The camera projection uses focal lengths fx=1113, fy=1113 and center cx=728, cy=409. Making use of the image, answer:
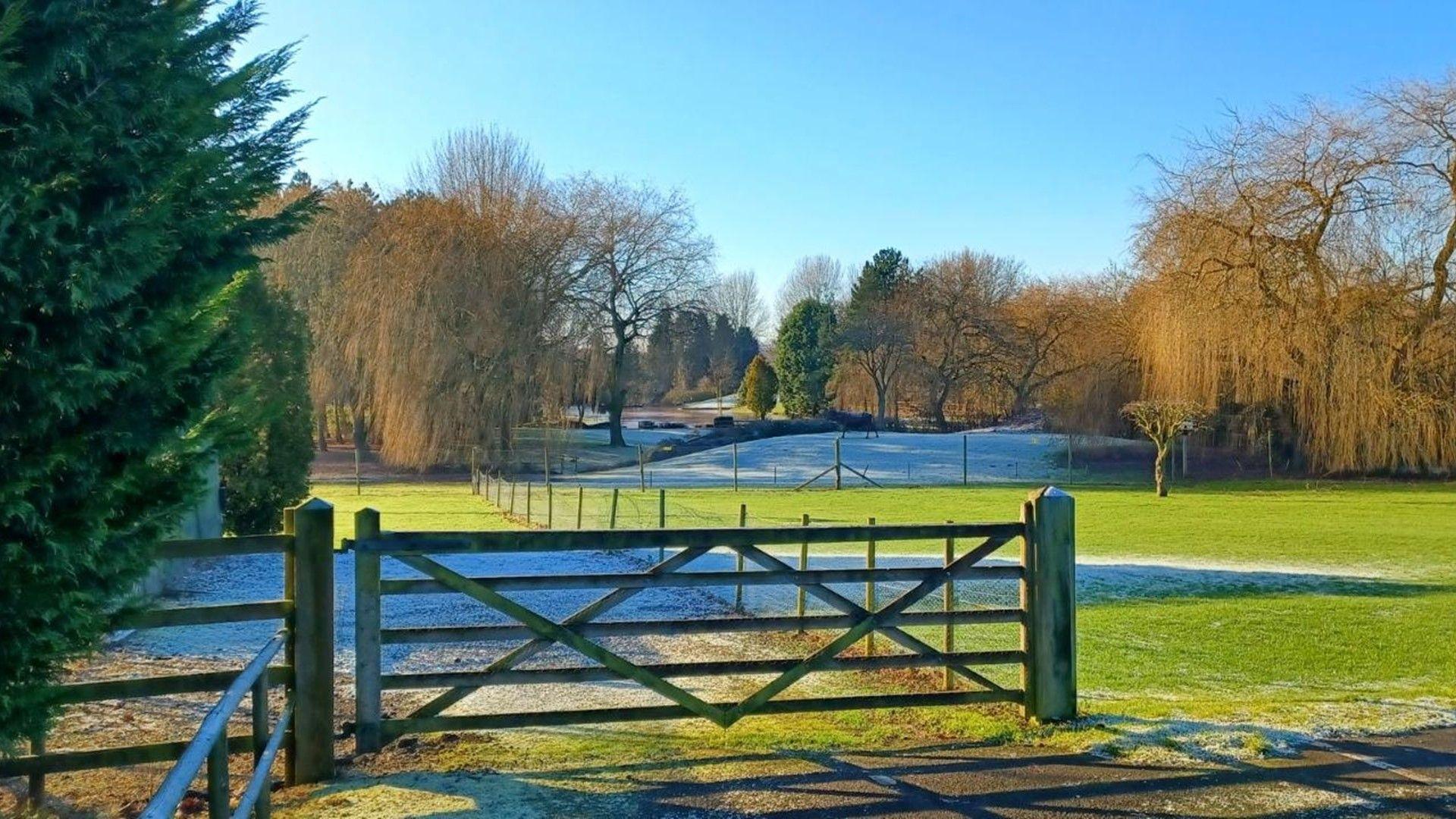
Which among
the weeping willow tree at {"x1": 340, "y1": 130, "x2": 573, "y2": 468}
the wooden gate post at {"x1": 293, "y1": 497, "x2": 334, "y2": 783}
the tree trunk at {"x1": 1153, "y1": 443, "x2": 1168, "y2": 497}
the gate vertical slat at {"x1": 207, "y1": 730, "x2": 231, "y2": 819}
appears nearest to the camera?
the gate vertical slat at {"x1": 207, "y1": 730, "x2": 231, "y2": 819}

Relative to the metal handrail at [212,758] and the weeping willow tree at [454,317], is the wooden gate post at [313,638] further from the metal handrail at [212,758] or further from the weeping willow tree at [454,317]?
the weeping willow tree at [454,317]

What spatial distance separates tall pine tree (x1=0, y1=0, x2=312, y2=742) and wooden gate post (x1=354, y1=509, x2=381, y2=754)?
1.31 meters

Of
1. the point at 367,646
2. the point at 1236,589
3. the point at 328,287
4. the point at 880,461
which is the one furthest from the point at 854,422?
Answer: the point at 367,646

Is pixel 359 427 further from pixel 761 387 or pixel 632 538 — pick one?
pixel 632 538

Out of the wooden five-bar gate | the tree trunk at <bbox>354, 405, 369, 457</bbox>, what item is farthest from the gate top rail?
the tree trunk at <bbox>354, 405, 369, 457</bbox>

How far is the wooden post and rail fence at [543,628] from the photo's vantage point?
515cm

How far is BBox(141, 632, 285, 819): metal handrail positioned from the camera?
7.63 ft

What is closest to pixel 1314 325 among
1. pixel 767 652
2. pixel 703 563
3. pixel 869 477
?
pixel 869 477

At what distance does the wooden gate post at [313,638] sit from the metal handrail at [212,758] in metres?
1.08

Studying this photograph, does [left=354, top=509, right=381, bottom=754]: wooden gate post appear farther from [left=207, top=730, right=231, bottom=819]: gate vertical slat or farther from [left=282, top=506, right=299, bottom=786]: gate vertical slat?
[left=207, top=730, right=231, bottom=819]: gate vertical slat

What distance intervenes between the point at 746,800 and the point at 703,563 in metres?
10.8

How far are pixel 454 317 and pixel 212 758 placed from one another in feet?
127

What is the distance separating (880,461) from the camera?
5059cm

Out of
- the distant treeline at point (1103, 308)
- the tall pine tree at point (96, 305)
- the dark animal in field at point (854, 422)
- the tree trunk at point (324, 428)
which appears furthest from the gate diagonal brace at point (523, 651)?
the dark animal in field at point (854, 422)
